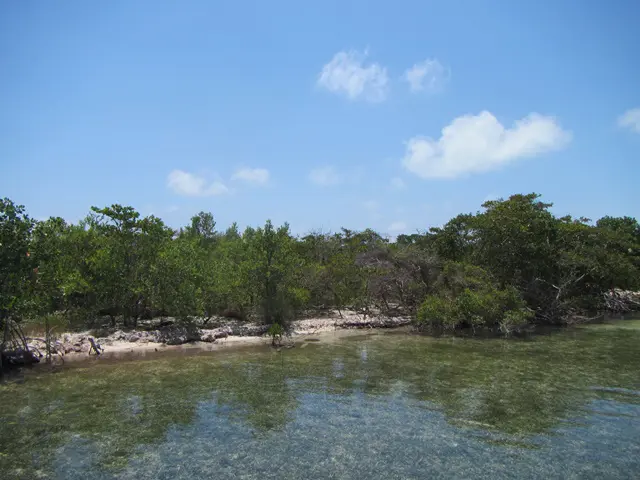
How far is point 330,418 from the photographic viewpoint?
510 inches

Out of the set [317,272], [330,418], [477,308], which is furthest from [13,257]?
[477,308]

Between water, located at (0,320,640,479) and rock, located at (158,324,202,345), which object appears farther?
rock, located at (158,324,202,345)

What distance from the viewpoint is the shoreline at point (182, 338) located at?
2123 cm

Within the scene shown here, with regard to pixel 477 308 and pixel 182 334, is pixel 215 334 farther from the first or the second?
pixel 477 308

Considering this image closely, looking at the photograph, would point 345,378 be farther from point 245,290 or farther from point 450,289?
point 450,289

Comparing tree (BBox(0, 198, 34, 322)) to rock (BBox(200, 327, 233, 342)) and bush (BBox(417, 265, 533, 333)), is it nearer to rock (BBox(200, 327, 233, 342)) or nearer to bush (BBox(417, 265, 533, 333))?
rock (BBox(200, 327, 233, 342))

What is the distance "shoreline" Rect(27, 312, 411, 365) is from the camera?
21234 mm

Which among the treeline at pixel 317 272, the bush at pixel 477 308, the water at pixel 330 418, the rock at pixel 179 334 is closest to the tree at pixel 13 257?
the treeline at pixel 317 272

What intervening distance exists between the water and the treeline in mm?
5474

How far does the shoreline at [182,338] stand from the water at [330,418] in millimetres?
2151

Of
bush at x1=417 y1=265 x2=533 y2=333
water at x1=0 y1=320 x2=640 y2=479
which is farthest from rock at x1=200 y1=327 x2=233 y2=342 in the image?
bush at x1=417 y1=265 x2=533 y2=333

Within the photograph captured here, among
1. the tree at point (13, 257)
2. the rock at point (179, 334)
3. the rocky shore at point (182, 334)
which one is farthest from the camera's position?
the rock at point (179, 334)

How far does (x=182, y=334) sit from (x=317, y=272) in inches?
472

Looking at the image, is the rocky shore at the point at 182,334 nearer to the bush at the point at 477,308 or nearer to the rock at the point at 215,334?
the rock at the point at 215,334
